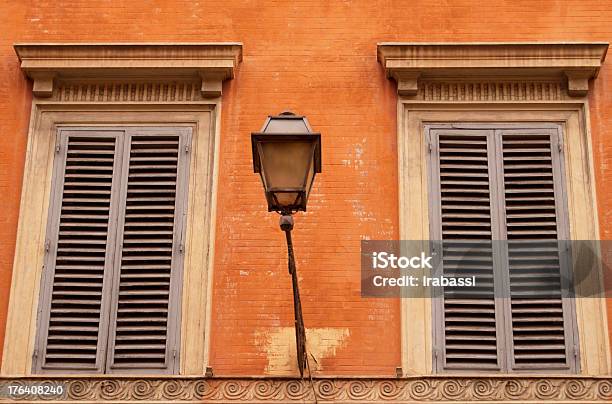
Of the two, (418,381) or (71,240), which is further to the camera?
(71,240)

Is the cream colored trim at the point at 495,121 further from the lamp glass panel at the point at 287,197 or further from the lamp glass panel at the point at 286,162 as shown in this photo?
the lamp glass panel at the point at 286,162

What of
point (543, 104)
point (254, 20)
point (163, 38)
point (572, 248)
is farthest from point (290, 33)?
point (572, 248)

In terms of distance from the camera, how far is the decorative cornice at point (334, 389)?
1007 cm

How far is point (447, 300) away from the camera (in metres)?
Answer: 10.7

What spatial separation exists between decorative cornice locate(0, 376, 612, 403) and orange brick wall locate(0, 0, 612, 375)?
0.60ft

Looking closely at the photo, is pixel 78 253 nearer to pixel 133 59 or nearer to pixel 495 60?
pixel 133 59

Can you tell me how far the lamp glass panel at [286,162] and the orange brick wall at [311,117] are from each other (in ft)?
7.54

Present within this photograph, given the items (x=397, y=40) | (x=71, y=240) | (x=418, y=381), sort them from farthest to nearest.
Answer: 1. (x=397, y=40)
2. (x=71, y=240)
3. (x=418, y=381)

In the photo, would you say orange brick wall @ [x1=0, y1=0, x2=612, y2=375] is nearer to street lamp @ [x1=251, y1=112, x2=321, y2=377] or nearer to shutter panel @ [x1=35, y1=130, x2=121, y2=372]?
shutter panel @ [x1=35, y1=130, x2=121, y2=372]

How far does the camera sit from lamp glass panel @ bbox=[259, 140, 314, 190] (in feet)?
27.8

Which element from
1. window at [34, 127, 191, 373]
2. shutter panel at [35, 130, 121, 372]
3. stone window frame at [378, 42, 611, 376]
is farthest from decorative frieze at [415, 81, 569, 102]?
shutter panel at [35, 130, 121, 372]

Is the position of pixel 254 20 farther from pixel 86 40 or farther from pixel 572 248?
pixel 572 248

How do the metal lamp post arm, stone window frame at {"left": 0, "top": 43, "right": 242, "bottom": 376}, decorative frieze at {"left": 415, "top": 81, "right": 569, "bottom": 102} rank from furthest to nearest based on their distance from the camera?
decorative frieze at {"left": 415, "top": 81, "right": 569, "bottom": 102} → stone window frame at {"left": 0, "top": 43, "right": 242, "bottom": 376} → the metal lamp post arm

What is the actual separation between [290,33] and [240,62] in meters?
0.55
